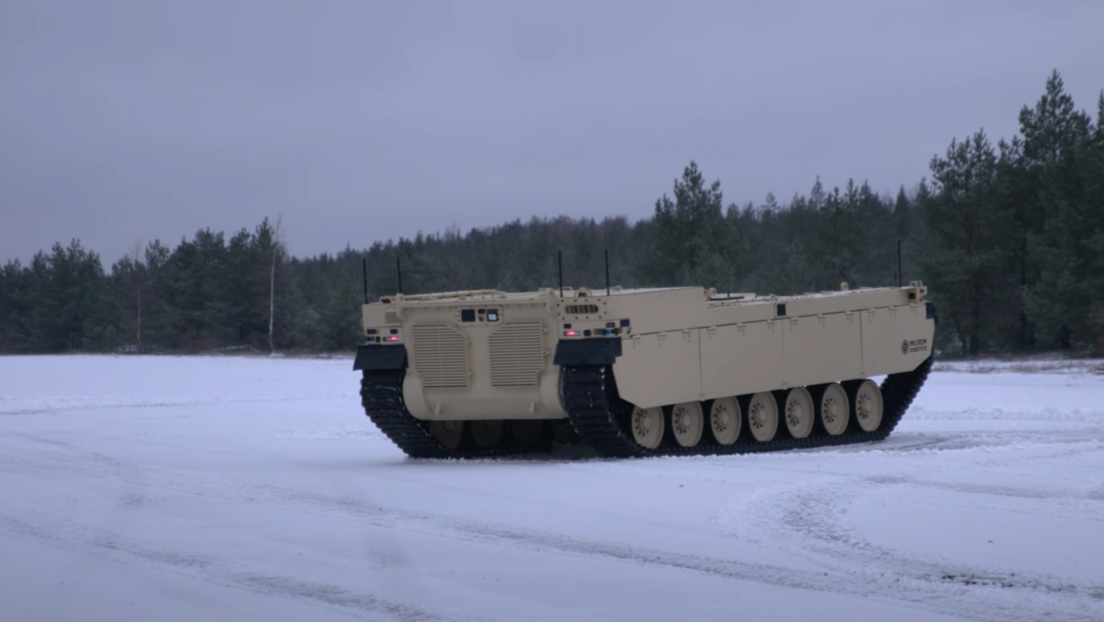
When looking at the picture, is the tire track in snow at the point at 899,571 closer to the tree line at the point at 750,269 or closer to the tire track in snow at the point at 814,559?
the tire track in snow at the point at 814,559

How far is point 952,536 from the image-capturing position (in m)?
8.75

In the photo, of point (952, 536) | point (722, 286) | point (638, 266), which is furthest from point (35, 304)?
point (952, 536)

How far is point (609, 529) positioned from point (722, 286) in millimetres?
30950

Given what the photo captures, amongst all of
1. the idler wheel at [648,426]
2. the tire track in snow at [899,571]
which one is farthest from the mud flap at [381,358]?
the tire track in snow at [899,571]

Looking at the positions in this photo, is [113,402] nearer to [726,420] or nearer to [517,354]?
[517,354]

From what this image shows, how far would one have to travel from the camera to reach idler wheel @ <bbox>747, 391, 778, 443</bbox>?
56.0 feet

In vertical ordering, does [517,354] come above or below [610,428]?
above

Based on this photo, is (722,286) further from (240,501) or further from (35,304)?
(35,304)

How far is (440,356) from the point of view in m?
15.4

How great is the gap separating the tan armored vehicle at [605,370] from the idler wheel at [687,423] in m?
0.02

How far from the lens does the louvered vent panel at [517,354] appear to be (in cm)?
1485

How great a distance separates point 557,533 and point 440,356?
6.30 metres

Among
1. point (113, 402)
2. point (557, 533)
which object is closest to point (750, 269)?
point (113, 402)

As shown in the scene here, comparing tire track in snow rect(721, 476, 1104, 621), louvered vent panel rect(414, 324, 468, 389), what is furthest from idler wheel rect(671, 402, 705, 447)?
tire track in snow rect(721, 476, 1104, 621)
